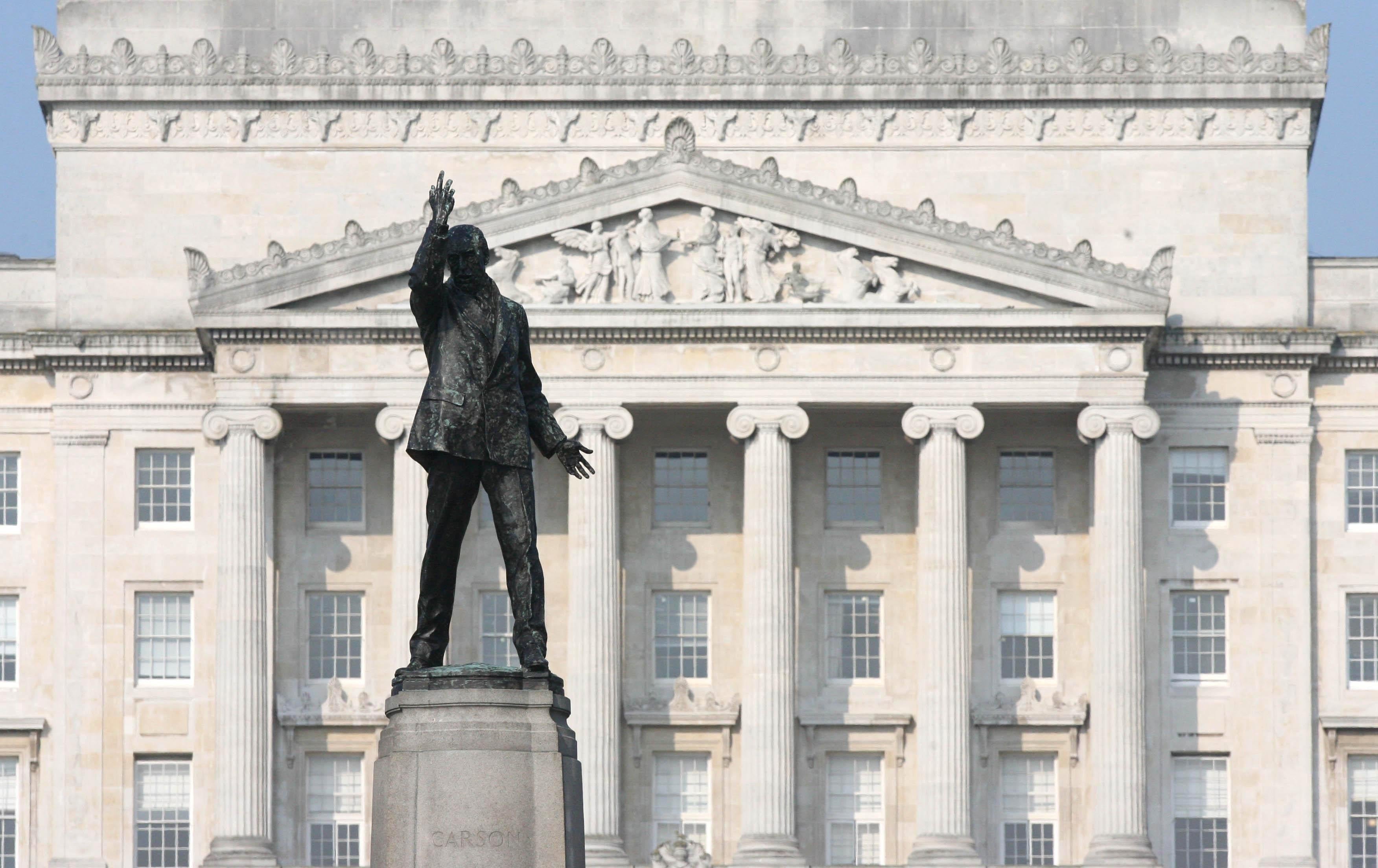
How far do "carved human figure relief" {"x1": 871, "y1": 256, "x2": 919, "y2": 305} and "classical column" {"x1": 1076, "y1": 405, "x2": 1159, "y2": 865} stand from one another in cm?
513

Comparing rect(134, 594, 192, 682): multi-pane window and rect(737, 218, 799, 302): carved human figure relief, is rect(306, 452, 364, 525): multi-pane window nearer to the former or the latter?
rect(134, 594, 192, 682): multi-pane window

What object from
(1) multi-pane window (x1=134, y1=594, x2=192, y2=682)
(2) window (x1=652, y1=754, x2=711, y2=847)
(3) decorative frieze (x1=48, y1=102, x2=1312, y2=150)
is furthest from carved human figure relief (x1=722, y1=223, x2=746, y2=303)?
(1) multi-pane window (x1=134, y1=594, x2=192, y2=682)

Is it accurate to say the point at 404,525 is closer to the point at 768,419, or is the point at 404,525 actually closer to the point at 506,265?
the point at 506,265

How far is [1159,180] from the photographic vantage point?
254 ft

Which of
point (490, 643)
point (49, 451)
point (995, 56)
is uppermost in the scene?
point (995, 56)

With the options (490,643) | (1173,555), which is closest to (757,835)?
(490,643)

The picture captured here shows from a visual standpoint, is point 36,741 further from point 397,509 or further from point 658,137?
point 658,137

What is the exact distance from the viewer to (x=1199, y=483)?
7319 cm

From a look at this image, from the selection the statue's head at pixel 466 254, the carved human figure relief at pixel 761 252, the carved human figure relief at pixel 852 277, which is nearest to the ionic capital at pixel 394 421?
the carved human figure relief at pixel 761 252

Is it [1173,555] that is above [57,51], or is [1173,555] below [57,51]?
below

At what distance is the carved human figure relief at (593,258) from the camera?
68.4m

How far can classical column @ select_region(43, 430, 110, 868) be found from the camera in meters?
70.9

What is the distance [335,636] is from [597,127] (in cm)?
1583

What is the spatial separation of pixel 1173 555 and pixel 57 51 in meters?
32.1
